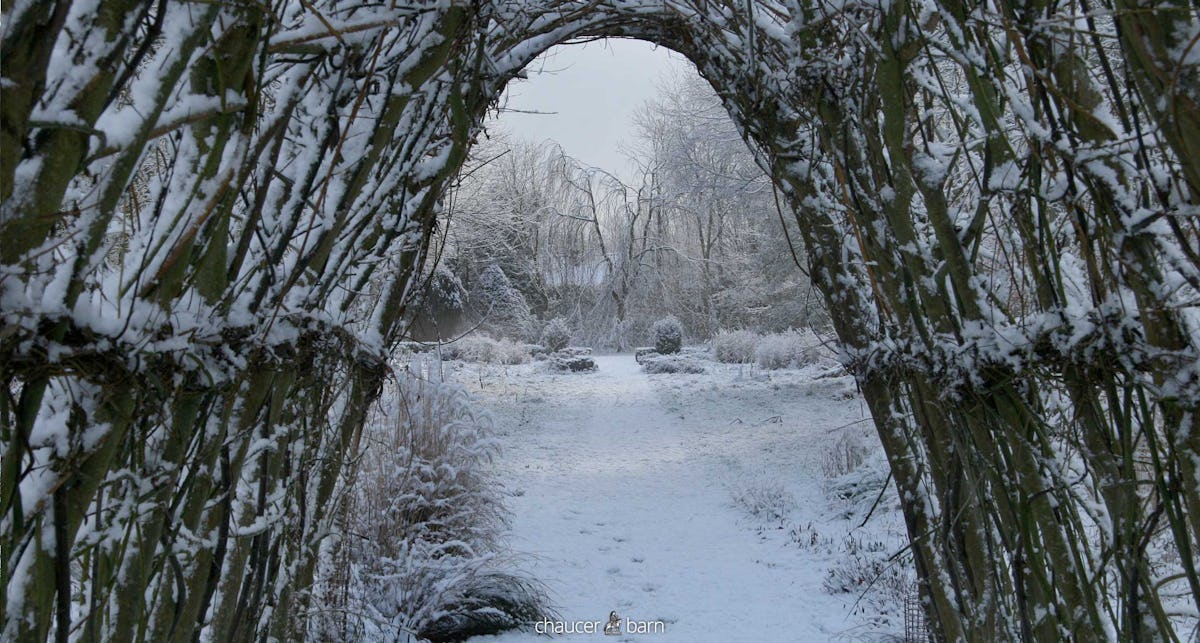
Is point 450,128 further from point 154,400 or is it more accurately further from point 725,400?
point 725,400

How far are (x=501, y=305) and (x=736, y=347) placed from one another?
723 cm

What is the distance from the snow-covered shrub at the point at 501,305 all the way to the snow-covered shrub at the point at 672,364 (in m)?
4.98

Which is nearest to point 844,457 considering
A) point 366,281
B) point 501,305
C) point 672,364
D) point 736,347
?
point 366,281

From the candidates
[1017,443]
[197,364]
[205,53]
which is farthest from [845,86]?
[197,364]

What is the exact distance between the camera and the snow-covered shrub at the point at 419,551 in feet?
10.9

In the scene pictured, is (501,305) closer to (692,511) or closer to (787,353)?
(787,353)

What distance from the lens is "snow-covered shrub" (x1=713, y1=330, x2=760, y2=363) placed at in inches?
651

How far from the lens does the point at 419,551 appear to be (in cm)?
379

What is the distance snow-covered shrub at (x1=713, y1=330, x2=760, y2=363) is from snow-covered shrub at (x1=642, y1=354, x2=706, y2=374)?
2.22 feet

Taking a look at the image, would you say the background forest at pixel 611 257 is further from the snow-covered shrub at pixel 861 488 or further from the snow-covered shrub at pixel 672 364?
the snow-covered shrub at pixel 861 488

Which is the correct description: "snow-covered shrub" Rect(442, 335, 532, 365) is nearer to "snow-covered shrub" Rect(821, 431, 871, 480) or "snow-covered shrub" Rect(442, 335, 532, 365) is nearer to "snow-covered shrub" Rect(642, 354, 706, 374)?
"snow-covered shrub" Rect(642, 354, 706, 374)

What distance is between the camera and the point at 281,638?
6.46ft

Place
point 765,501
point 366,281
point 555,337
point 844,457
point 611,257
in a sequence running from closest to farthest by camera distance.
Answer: point 366,281 < point 765,501 < point 844,457 < point 555,337 < point 611,257

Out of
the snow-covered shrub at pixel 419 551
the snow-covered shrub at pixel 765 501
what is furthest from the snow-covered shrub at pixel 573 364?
the snow-covered shrub at pixel 419 551
